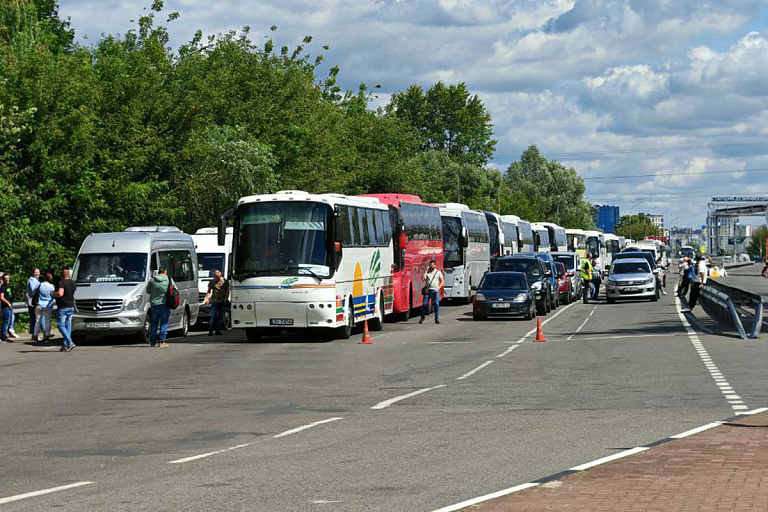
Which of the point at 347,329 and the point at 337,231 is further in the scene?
the point at 347,329

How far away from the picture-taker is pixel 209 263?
36.9 m

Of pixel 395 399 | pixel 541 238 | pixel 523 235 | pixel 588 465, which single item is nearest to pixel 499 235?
pixel 523 235

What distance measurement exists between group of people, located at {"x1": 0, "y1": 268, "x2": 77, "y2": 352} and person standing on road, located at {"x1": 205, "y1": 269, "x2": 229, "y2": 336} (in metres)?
3.93

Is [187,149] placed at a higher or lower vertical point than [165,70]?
lower

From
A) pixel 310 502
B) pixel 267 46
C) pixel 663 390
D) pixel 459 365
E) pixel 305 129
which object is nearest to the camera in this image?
pixel 310 502

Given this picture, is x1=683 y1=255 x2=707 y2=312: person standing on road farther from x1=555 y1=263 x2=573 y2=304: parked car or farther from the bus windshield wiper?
the bus windshield wiper

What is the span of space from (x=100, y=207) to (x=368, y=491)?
1200 inches

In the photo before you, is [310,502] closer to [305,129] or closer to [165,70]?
[165,70]

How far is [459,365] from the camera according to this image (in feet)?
72.8

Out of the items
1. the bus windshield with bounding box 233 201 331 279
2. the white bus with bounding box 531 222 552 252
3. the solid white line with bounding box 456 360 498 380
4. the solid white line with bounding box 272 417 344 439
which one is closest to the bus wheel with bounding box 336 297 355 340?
the bus windshield with bounding box 233 201 331 279

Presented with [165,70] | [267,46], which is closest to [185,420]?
[165,70]

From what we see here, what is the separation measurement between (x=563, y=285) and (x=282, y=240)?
23.2 meters

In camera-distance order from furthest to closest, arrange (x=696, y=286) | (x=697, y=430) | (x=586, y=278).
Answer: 1. (x=586, y=278)
2. (x=696, y=286)
3. (x=697, y=430)

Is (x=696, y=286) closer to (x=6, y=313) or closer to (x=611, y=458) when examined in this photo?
(x=6, y=313)
